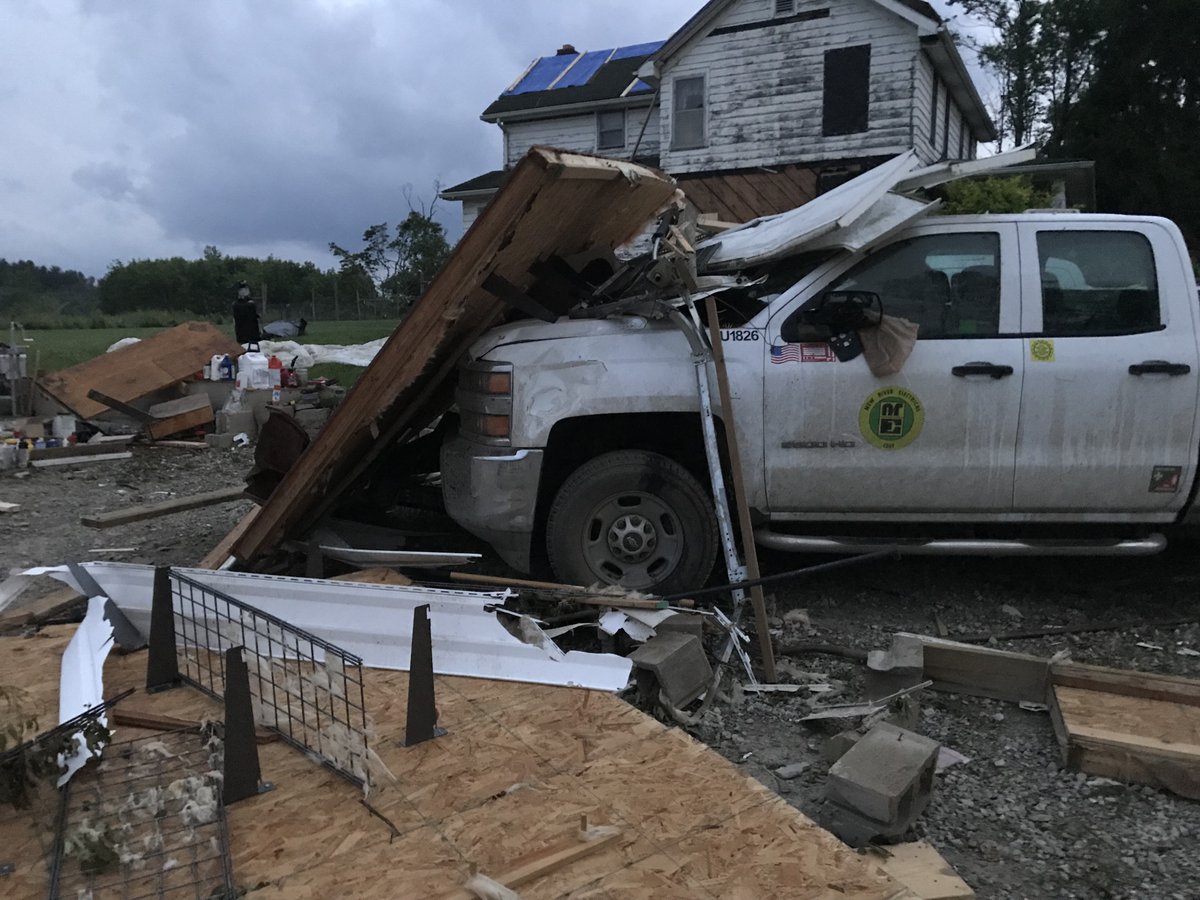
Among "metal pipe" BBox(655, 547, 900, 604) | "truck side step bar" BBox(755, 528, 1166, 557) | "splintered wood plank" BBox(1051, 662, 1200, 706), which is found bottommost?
"splintered wood plank" BBox(1051, 662, 1200, 706)

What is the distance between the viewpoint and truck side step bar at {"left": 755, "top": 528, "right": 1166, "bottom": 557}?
14.3 feet

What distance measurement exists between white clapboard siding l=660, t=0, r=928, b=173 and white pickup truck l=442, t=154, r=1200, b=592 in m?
14.3

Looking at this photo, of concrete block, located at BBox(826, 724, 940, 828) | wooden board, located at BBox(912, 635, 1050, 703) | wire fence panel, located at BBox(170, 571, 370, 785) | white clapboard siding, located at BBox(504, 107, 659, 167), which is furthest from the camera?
white clapboard siding, located at BBox(504, 107, 659, 167)

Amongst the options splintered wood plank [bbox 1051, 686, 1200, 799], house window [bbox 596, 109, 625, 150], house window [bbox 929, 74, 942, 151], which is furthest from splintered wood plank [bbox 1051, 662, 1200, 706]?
house window [bbox 596, 109, 625, 150]

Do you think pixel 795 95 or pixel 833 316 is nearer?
pixel 833 316

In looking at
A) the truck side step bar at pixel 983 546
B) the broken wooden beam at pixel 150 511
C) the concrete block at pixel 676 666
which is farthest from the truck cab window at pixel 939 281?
the broken wooden beam at pixel 150 511

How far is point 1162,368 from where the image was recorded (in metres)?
4.27

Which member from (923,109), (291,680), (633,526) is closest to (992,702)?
(633,526)

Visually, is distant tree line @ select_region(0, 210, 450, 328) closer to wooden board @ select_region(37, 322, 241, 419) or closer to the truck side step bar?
wooden board @ select_region(37, 322, 241, 419)

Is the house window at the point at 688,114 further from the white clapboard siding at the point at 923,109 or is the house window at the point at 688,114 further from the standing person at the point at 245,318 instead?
the standing person at the point at 245,318

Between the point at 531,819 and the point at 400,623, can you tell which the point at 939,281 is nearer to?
the point at 400,623

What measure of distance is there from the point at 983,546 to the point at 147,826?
371 cm

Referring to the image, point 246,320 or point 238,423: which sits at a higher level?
point 246,320

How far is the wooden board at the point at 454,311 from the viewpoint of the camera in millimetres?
4047
